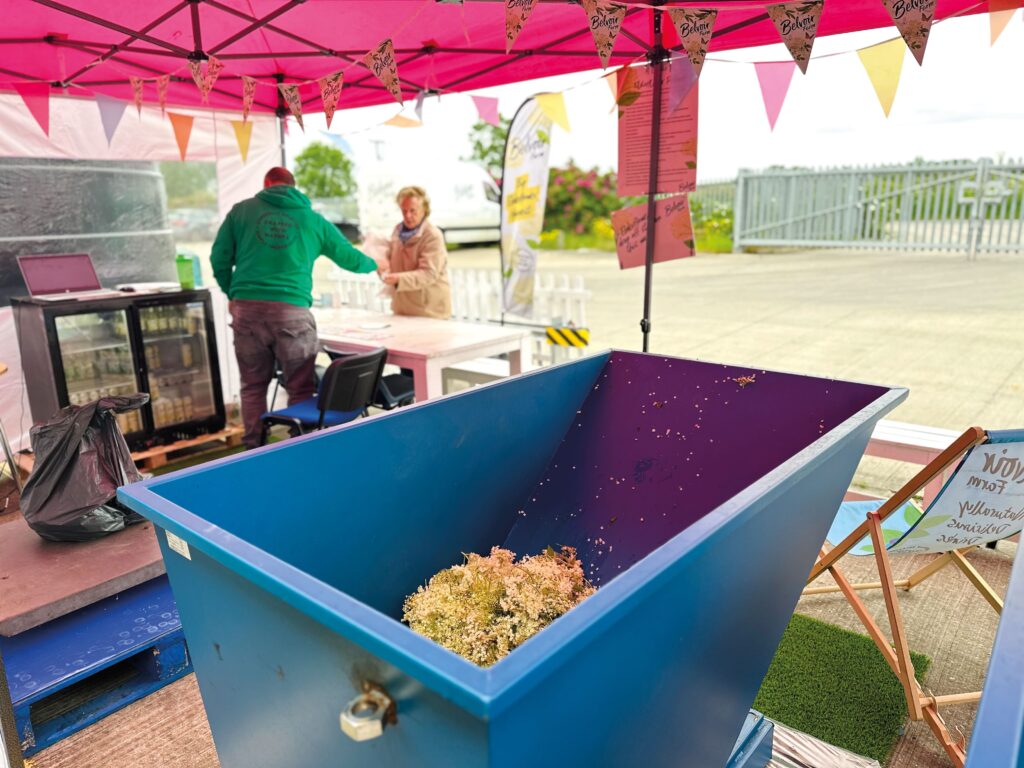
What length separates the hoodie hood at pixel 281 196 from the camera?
4164 mm

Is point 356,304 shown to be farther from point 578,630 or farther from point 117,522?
point 578,630

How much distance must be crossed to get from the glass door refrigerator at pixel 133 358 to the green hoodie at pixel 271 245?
97 cm

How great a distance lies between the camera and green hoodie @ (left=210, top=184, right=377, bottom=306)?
4.17m

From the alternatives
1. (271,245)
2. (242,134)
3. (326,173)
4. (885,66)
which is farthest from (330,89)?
(326,173)

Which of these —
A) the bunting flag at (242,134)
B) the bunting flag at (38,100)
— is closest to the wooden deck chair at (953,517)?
the bunting flag at (242,134)

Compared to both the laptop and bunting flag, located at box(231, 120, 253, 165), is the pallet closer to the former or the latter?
the laptop

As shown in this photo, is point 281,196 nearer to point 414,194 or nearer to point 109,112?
point 414,194

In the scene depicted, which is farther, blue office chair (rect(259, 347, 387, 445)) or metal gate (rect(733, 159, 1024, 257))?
metal gate (rect(733, 159, 1024, 257))

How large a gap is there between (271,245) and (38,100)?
202 cm

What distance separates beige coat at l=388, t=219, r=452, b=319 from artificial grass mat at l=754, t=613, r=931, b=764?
3.38 m

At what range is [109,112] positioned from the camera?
15.9 feet

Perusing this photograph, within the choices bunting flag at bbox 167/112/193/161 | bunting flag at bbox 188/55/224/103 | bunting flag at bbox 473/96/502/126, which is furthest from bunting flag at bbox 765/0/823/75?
bunting flag at bbox 167/112/193/161

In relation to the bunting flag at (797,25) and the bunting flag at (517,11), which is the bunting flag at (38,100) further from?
the bunting flag at (797,25)

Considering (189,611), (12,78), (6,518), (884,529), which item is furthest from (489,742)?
(12,78)
